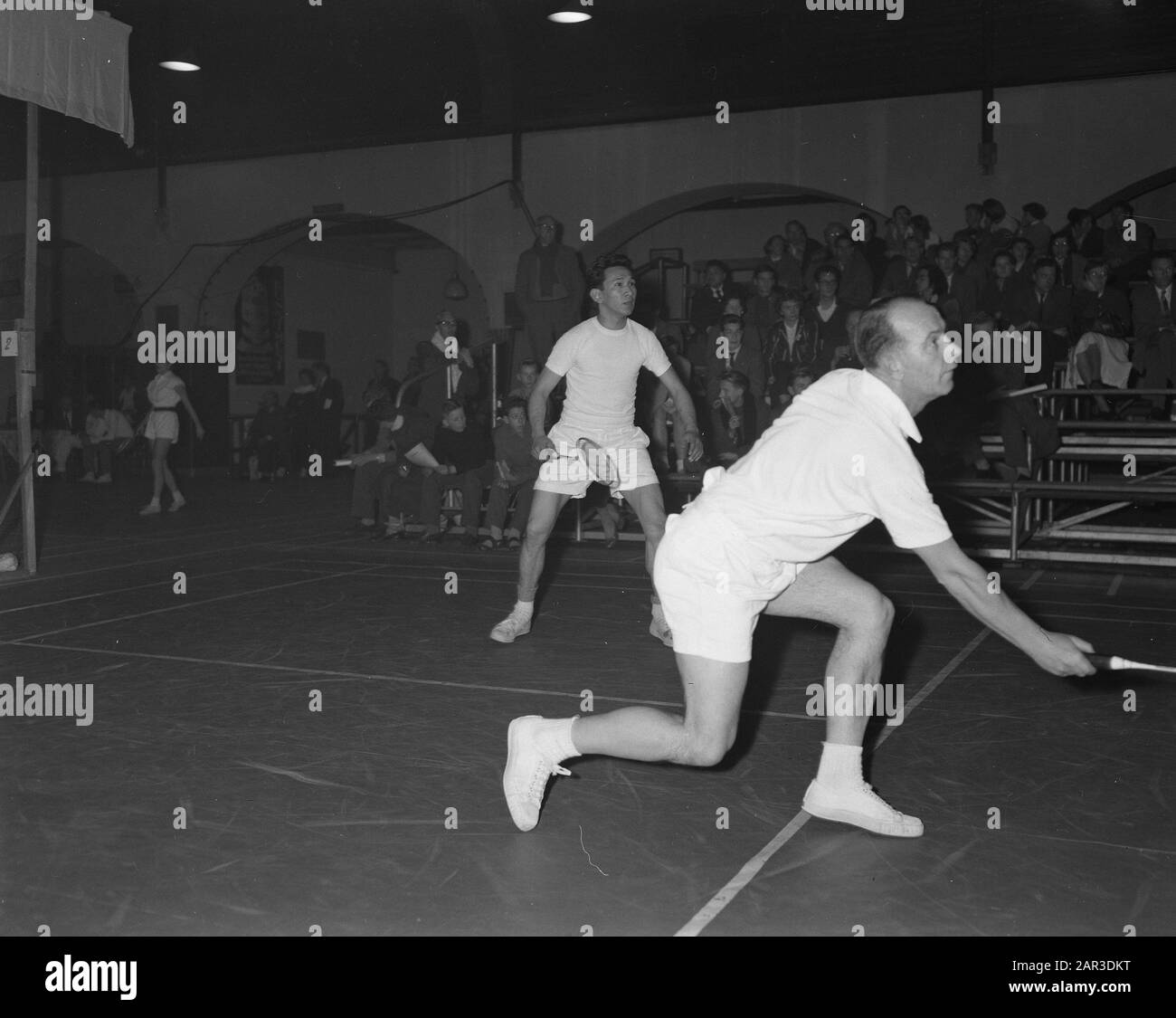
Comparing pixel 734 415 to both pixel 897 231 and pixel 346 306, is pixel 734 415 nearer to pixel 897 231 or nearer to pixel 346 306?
pixel 897 231

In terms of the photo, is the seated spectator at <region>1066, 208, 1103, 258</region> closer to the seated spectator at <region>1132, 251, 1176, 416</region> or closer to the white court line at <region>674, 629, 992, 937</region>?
the seated spectator at <region>1132, 251, 1176, 416</region>

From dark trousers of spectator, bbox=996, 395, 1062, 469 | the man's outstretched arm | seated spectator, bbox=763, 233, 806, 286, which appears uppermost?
seated spectator, bbox=763, 233, 806, 286

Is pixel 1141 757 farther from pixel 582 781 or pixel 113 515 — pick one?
pixel 113 515

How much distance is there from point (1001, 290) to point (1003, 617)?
886cm

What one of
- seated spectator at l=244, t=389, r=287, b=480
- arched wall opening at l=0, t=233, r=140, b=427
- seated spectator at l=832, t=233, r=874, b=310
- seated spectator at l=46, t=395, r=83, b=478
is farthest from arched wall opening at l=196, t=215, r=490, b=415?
seated spectator at l=832, t=233, r=874, b=310

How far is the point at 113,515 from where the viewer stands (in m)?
14.1

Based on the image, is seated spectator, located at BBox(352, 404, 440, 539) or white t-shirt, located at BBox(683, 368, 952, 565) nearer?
white t-shirt, located at BBox(683, 368, 952, 565)

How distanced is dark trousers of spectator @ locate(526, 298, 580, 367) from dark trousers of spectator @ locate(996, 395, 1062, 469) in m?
4.81

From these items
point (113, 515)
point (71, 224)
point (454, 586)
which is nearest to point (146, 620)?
point (454, 586)

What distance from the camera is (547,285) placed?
13180mm

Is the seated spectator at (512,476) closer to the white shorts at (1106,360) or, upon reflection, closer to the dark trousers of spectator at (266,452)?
the white shorts at (1106,360)

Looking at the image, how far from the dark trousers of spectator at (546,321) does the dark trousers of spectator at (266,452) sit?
29.0 feet

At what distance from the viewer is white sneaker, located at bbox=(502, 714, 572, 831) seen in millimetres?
3775

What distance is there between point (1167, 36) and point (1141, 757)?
433 inches
